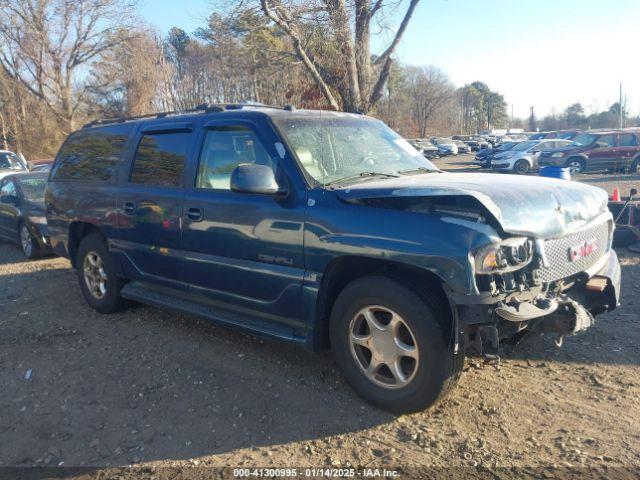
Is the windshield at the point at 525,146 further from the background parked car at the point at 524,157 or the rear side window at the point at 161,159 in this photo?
the rear side window at the point at 161,159

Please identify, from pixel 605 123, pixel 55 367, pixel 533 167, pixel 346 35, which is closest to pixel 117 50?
pixel 346 35

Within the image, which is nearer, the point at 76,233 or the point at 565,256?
the point at 565,256

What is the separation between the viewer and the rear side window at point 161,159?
450 cm

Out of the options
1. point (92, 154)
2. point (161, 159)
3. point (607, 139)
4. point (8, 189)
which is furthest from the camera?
point (607, 139)

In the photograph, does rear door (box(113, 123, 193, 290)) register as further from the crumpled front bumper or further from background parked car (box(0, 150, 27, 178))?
background parked car (box(0, 150, 27, 178))

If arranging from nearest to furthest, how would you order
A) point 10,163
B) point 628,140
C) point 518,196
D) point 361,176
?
1. point 518,196
2. point 361,176
3. point 10,163
4. point 628,140

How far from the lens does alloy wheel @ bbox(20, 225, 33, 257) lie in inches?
342

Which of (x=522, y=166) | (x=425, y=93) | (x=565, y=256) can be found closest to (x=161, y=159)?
(x=565, y=256)

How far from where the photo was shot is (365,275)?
3.40m

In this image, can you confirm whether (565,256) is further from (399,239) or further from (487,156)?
(487,156)

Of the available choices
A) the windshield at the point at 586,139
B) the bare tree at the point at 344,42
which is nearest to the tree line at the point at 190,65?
the bare tree at the point at 344,42

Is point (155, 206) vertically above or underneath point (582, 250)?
above

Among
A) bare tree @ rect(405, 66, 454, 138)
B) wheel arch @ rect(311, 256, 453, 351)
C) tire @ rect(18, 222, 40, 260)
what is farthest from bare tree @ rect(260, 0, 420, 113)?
bare tree @ rect(405, 66, 454, 138)

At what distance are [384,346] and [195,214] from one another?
1.93m
